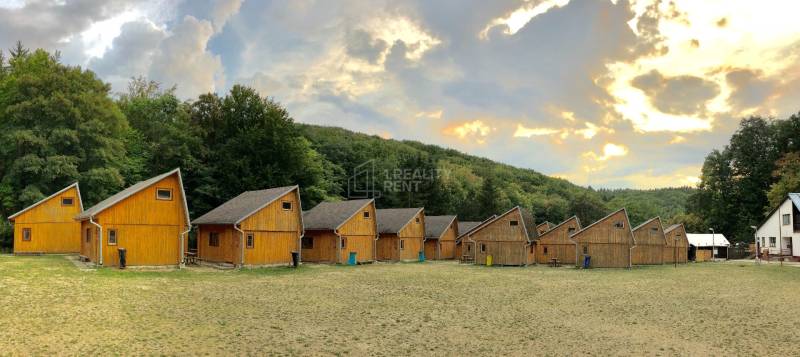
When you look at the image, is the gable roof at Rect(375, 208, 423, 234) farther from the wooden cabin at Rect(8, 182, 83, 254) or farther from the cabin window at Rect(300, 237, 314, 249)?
the wooden cabin at Rect(8, 182, 83, 254)

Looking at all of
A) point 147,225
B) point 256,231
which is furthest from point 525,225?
point 147,225

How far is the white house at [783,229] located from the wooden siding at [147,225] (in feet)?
193

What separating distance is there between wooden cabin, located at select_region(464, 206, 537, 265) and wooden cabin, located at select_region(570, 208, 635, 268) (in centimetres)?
421

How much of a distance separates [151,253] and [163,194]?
3460 mm

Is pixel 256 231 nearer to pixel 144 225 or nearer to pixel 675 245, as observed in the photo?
pixel 144 225

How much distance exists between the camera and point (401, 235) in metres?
49.3

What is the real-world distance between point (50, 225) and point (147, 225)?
1549cm

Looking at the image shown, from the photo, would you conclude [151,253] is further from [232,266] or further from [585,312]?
[585,312]

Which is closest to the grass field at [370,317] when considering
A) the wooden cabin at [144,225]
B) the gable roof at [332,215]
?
the wooden cabin at [144,225]

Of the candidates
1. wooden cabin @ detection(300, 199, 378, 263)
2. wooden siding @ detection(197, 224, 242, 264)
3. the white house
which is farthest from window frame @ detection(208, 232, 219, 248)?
the white house

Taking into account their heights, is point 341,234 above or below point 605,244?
above

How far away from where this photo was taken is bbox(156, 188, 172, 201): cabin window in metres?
31.0

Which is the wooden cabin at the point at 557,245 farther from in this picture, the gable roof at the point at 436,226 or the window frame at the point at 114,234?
the window frame at the point at 114,234

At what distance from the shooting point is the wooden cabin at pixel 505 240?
1737 inches
